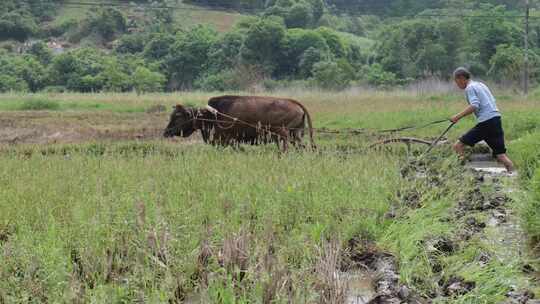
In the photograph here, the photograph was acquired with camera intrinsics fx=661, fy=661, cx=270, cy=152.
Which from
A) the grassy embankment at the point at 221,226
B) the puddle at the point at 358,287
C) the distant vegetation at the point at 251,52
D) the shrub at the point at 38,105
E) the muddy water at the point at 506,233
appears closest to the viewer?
the grassy embankment at the point at 221,226

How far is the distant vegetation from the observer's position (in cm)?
4091

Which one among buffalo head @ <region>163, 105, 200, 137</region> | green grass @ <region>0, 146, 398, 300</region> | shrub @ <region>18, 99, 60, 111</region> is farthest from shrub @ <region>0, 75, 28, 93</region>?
green grass @ <region>0, 146, 398, 300</region>

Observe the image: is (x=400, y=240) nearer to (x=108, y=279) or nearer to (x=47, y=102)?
(x=108, y=279)

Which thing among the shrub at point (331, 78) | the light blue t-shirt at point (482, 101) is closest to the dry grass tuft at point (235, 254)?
the light blue t-shirt at point (482, 101)

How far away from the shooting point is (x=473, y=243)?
5.00 m

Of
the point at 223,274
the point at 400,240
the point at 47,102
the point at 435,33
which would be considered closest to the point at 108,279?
the point at 223,274

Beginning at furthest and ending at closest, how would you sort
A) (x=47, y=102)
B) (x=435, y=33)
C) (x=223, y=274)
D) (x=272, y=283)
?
1. (x=435, y=33)
2. (x=47, y=102)
3. (x=223, y=274)
4. (x=272, y=283)

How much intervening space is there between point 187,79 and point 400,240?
47809mm

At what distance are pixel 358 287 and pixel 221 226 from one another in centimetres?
123

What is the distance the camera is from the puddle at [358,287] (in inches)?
164

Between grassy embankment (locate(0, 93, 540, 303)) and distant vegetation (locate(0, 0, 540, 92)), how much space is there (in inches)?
1067

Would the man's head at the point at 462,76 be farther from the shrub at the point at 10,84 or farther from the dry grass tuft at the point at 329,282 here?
the shrub at the point at 10,84

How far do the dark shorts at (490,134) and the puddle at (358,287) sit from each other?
15.1ft

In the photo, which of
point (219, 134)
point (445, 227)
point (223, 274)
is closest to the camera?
point (223, 274)
